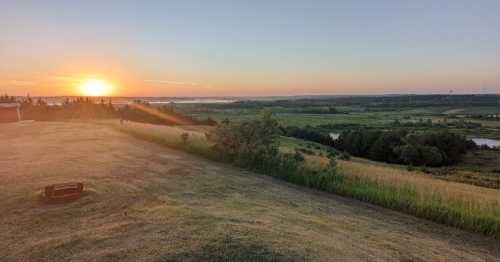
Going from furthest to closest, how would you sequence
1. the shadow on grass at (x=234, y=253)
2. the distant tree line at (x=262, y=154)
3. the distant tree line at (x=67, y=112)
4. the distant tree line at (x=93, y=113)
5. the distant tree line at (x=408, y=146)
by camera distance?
1. the distant tree line at (x=93, y=113)
2. the distant tree line at (x=67, y=112)
3. the distant tree line at (x=408, y=146)
4. the distant tree line at (x=262, y=154)
5. the shadow on grass at (x=234, y=253)

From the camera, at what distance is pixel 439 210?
11.2 metres

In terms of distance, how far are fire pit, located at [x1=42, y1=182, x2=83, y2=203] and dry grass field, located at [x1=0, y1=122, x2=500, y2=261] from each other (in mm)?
316

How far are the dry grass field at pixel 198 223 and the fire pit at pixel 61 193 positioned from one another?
1.04 ft

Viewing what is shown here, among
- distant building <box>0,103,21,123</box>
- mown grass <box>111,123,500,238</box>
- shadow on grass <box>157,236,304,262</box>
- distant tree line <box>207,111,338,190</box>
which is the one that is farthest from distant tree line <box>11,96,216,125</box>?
shadow on grass <box>157,236,304,262</box>

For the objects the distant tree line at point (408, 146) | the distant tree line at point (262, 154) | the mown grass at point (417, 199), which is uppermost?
the distant tree line at point (262, 154)

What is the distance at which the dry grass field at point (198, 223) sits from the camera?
612 cm

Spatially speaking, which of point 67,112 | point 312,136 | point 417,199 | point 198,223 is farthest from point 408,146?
point 67,112

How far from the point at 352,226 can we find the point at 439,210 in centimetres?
395

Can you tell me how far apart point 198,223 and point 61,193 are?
4814mm

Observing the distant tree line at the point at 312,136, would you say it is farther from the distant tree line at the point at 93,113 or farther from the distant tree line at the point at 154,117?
the distant tree line at the point at 93,113

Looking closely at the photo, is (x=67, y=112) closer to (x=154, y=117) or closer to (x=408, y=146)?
(x=154, y=117)

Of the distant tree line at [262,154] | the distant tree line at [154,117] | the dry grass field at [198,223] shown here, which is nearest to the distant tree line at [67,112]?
the distant tree line at [154,117]

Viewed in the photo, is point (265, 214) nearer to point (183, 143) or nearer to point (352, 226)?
point (352, 226)

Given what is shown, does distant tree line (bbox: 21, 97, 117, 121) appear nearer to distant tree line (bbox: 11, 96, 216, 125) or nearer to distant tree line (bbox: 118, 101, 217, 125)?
distant tree line (bbox: 11, 96, 216, 125)
